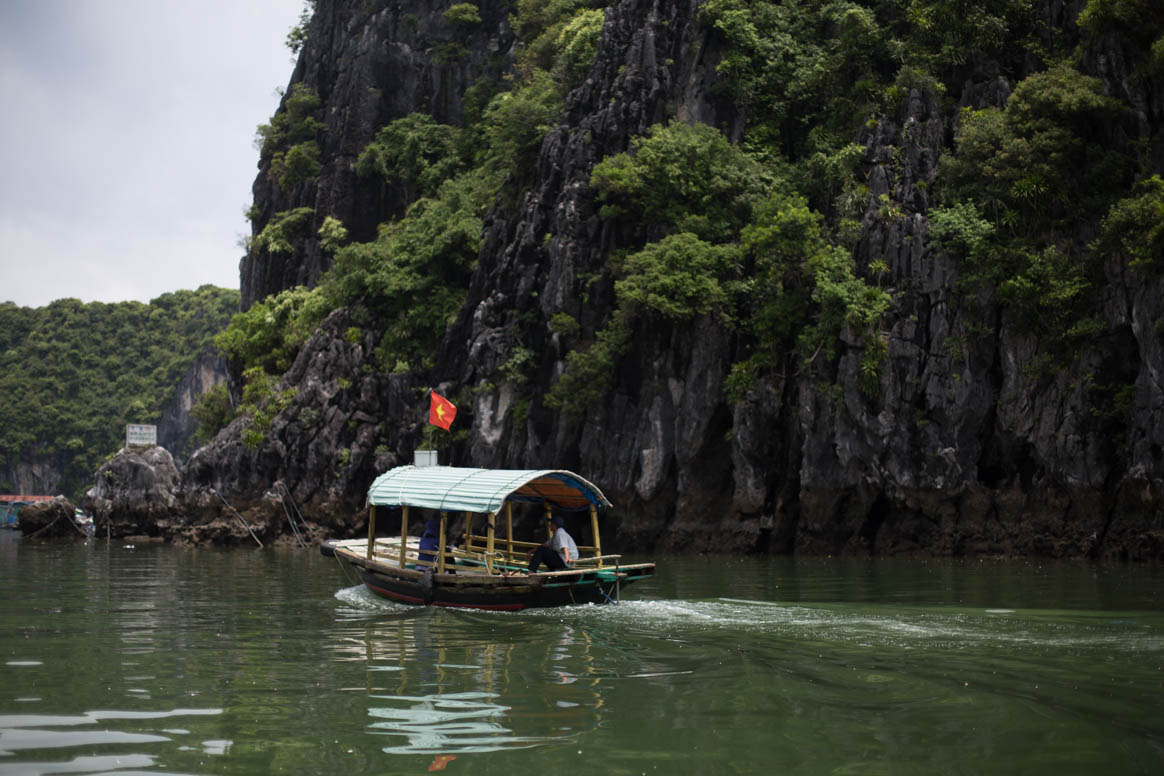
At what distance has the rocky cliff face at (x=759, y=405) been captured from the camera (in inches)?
880

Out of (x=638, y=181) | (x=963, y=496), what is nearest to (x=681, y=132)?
(x=638, y=181)

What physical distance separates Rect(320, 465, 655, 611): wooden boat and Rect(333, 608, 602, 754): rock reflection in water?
34.8 inches

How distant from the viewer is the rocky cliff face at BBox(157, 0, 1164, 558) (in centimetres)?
2236

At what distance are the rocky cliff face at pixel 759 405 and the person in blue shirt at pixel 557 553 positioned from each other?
12622 millimetres

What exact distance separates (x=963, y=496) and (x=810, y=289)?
6.97 meters

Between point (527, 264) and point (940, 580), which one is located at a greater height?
point (527, 264)

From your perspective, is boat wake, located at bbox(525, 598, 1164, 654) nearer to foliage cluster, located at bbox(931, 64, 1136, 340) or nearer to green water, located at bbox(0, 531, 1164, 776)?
green water, located at bbox(0, 531, 1164, 776)

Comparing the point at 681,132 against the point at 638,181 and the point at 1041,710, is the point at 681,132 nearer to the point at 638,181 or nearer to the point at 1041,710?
the point at 638,181

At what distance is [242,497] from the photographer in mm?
37656

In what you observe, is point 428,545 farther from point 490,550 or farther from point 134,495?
point 134,495

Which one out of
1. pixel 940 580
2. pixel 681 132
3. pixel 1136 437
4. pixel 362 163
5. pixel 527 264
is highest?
pixel 362 163

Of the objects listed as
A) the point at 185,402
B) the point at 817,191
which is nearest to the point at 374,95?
the point at 817,191

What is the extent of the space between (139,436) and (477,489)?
35109 millimetres

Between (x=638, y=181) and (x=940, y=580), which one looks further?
(x=638, y=181)
